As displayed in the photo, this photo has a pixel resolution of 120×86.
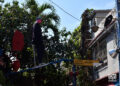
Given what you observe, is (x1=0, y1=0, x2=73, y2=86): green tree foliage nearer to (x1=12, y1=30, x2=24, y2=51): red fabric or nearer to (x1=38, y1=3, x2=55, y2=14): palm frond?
(x1=38, y1=3, x2=55, y2=14): palm frond

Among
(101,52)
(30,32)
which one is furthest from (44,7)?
(101,52)

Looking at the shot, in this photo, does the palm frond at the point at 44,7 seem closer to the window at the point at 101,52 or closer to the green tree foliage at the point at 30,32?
the green tree foliage at the point at 30,32

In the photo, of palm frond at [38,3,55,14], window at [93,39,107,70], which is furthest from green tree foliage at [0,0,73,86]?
window at [93,39,107,70]

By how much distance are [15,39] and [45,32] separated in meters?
6.95

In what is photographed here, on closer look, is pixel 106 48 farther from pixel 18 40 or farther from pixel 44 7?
pixel 18 40

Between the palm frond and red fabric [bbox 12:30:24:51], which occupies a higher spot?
the palm frond

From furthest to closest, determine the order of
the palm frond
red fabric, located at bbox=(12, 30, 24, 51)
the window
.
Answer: the palm frond → the window → red fabric, located at bbox=(12, 30, 24, 51)

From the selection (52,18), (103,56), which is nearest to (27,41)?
(52,18)

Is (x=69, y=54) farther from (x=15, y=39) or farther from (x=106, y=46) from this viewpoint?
(x=15, y=39)

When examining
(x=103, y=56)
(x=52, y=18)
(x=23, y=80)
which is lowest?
(x=23, y=80)

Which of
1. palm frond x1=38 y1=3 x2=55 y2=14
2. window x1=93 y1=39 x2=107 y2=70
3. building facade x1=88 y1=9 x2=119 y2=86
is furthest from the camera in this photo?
palm frond x1=38 y1=3 x2=55 y2=14

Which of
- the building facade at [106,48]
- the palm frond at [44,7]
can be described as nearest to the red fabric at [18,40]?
the building facade at [106,48]

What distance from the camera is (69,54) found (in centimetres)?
2059

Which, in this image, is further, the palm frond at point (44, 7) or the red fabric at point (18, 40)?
the palm frond at point (44, 7)
